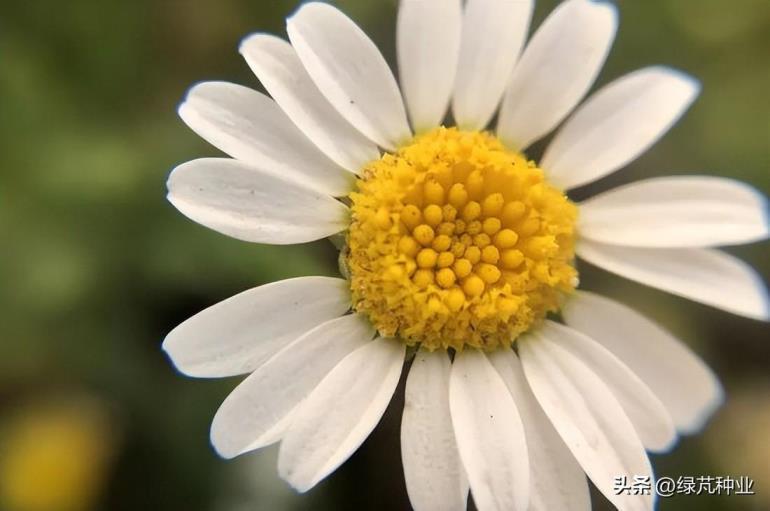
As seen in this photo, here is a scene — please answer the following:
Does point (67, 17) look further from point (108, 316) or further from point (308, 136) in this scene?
point (308, 136)

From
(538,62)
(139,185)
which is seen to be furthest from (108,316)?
(538,62)

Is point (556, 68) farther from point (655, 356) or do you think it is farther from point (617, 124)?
point (655, 356)

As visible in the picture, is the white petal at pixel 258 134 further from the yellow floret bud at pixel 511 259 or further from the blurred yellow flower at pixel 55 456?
the blurred yellow flower at pixel 55 456

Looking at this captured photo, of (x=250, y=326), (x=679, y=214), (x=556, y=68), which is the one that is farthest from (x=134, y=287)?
(x=679, y=214)

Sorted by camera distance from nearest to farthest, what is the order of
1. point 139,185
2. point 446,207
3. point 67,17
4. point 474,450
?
1. point 474,450
2. point 446,207
3. point 139,185
4. point 67,17

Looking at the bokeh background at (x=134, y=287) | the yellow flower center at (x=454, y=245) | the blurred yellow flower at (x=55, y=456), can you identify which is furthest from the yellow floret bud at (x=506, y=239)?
the blurred yellow flower at (x=55, y=456)

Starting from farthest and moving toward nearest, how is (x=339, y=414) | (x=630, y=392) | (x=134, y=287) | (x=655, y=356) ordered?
(x=134, y=287), (x=655, y=356), (x=630, y=392), (x=339, y=414)

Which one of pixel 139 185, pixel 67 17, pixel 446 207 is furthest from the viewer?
pixel 67 17

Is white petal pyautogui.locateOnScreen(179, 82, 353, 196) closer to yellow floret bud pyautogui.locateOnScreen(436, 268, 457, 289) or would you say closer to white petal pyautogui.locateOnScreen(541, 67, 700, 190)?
yellow floret bud pyautogui.locateOnScreen(436, 268, 457, 289)
